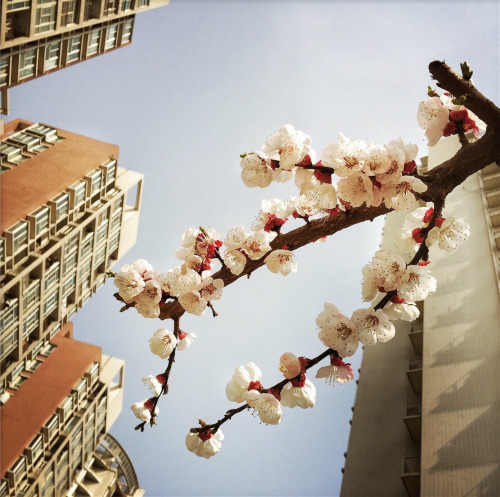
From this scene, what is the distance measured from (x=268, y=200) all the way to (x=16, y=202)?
872 inches

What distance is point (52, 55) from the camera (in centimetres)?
2334

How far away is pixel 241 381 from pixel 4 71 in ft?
71.0

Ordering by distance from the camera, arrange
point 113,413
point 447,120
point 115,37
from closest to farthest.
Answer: point 447,120 < point 115,37 < point 113,413

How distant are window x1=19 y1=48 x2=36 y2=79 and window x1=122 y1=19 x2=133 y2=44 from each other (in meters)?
8.33

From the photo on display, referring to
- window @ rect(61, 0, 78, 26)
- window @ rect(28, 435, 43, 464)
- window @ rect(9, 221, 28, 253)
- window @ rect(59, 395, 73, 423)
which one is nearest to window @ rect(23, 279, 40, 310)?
window @ rect(9, 221, 28, 253)

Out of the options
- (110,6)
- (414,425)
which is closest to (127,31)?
(110,6)

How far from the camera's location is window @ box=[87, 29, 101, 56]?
84.2ft

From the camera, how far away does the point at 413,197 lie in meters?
3.01

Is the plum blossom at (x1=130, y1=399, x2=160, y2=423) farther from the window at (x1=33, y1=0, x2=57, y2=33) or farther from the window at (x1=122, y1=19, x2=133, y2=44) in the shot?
the window at (x1=122, y1=19, x2=133, y2=44)

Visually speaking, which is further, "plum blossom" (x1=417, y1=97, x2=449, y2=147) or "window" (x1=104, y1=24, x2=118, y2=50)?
"window" (x1=104, y1=24, x2=118, y2=50)

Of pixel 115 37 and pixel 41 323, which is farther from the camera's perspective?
pixel 115 37

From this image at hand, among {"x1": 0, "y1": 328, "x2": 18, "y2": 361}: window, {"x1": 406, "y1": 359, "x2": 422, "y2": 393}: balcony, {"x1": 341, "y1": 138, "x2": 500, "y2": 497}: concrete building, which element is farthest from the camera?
{"x1": 0, "y1": 328, "x2": 18, "y2": 361}: window

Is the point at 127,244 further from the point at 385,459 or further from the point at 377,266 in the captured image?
the point at 377,266

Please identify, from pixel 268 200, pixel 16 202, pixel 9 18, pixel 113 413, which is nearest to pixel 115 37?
pixel 9 18
